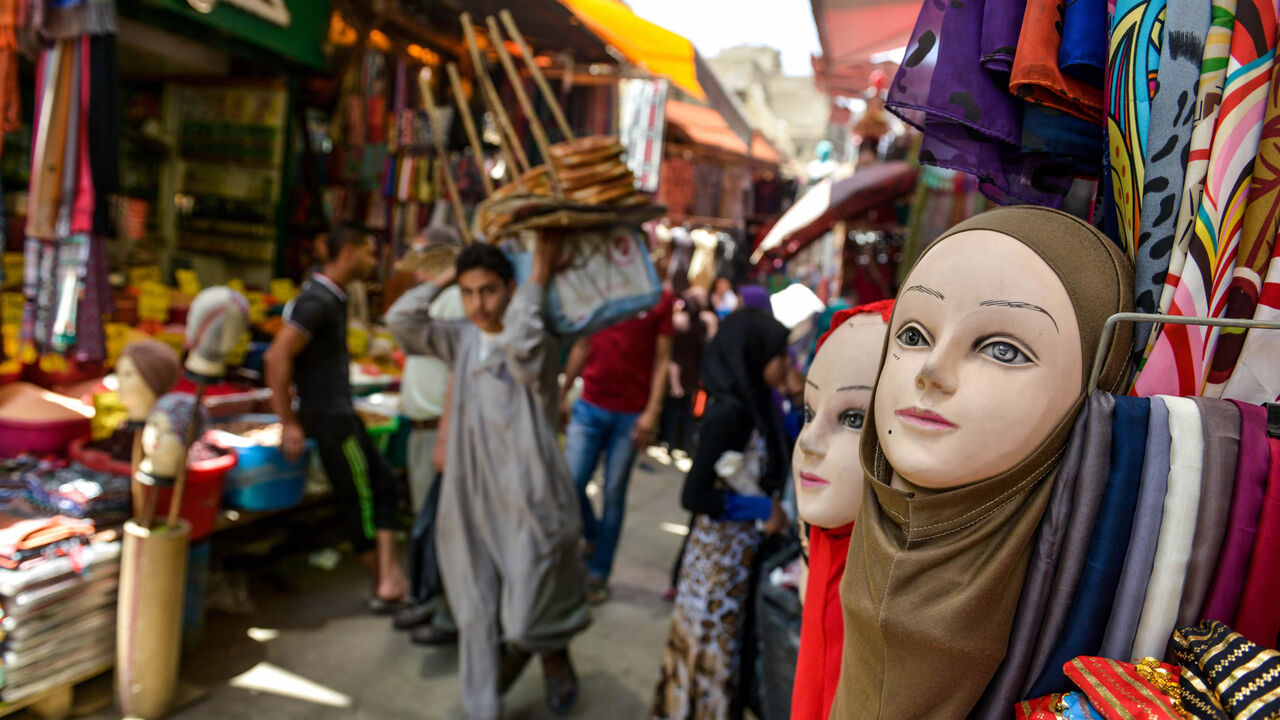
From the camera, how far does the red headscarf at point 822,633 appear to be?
1.18m

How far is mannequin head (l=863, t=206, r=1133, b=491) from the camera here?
854 millimetres

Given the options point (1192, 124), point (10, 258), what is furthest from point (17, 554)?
point (1192, 124)

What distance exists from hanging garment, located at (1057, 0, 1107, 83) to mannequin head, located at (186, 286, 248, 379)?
8.69 ft

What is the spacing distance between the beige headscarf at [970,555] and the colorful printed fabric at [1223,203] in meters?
0.06

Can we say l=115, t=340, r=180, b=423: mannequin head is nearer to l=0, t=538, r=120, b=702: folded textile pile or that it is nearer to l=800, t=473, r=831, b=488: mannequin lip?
l=0, t=538, r=120, b=702: folded textile pile

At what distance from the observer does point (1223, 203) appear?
900 mm

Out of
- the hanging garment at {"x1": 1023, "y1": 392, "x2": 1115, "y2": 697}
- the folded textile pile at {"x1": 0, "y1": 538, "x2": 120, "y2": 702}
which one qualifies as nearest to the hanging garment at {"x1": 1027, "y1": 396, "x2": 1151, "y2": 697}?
the hanging garment at {"x1": 1023, "y1": 392, "x2": 1115, "y2": 697}

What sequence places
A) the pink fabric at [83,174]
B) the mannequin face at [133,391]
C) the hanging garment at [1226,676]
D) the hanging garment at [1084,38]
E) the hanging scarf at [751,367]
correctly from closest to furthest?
the hanging garment at [1226,676], the hanging garment at [1084,38], the hanging scarf at [751,367], the mannequin face at [133,391], the pink fabric at [83,174]

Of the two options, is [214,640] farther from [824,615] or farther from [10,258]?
[824,615]

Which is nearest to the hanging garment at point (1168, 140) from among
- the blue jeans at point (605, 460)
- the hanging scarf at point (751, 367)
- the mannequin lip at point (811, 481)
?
the mannequin lip at point (811, 481)

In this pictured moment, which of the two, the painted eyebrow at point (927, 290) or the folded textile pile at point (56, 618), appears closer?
the painted eyebrow at point (927, 290)

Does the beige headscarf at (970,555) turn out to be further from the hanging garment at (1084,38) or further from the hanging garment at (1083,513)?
the hanging garment at (1084,38)

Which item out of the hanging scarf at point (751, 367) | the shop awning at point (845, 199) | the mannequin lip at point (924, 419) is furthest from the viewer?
the shop awning at point (845, 199)

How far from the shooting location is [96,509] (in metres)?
2.90
